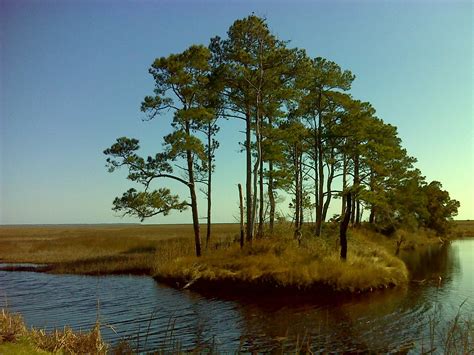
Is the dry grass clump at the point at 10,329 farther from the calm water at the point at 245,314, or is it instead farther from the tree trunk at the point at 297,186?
the tree trunk at the point at 297,186

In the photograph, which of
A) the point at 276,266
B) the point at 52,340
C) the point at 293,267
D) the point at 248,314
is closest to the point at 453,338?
the point at 52,340

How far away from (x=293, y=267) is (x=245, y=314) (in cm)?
571

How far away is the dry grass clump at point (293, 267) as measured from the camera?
64.4 ft

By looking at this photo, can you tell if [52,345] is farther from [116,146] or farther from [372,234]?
[372,234]

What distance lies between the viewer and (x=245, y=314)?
1529 cm

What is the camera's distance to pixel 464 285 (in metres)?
21.1

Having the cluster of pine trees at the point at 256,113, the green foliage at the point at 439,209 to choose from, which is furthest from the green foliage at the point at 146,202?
the green foliage at the point at 439,209

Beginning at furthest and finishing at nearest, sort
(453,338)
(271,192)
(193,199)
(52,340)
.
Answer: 1. (271,192)
2. (193,199)
3. (52,340)
4. (453,338)

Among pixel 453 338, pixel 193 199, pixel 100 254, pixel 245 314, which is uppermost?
pixel 193 199

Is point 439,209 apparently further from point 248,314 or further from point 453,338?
point 453,338

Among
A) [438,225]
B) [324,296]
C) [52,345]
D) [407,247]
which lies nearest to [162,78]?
[324,296]

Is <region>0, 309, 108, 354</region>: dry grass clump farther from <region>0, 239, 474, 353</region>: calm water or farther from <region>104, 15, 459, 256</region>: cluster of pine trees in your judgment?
<region>104, 15, 459, 256</region>: cluster of pine trees

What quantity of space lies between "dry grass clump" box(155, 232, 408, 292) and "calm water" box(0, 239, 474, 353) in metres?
1.19

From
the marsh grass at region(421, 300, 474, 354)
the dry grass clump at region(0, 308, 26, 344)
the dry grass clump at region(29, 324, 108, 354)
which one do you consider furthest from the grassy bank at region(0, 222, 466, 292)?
the dry grass clump at region(0, 308, 26, 344)
